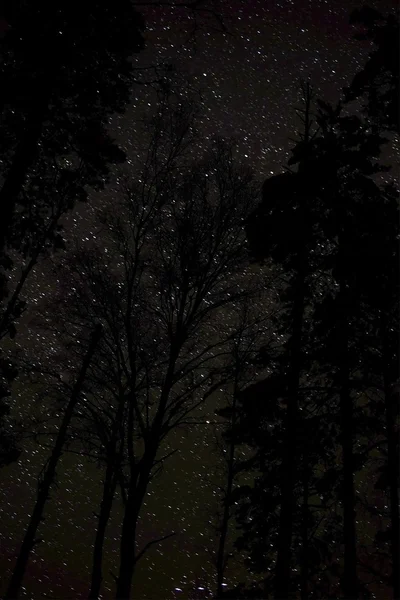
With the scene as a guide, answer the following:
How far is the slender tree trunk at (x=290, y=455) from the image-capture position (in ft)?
34.4

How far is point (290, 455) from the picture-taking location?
36.9ft

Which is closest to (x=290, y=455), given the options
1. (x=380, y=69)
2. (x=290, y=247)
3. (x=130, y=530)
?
(x=130, y=530)

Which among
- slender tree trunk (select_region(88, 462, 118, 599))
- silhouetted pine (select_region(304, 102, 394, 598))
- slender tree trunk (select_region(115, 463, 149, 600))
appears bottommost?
slender tree trunk (select_region(115, 463, 149, 600))

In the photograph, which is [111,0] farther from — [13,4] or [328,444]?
[328,444]

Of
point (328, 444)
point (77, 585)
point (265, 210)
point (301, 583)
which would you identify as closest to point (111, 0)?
point (265, 210)

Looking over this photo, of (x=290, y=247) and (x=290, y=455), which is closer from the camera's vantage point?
(x=290, y=455)

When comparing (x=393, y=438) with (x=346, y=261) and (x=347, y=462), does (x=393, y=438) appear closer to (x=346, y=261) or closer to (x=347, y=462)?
(x=347, y=462)

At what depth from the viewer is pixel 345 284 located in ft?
38.5

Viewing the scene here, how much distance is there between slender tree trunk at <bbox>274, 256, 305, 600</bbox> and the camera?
10.5 meters

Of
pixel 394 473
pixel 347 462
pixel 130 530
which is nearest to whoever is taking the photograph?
pixel 130 530

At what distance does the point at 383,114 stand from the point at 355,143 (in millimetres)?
1606

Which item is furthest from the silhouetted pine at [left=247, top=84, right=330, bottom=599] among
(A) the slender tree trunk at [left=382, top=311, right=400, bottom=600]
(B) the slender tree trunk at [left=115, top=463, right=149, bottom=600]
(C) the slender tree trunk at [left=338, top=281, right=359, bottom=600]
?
A: (B) the slender tree trunk at [left=115, top=463, right=149, bottom=600]

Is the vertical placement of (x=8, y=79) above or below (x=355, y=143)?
below

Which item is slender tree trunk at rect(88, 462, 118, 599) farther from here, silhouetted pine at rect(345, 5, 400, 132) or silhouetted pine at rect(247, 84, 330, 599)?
silhouetted pine at rect(345, 5, 400, 132)
